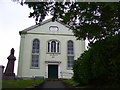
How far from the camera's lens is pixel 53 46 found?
27391 mm

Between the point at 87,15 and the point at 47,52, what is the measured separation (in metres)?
21.2

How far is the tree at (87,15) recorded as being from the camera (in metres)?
5.44

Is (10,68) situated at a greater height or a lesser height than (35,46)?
lesser

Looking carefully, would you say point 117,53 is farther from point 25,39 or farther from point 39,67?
point 25,39

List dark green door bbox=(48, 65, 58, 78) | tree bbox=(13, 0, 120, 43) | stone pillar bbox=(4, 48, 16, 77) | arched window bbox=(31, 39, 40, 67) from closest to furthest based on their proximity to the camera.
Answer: tree bbox=(13, 0, 120, 43) → stone pillar bbox=(4, 48, 16, 77) → arched window bbox=(31, 39, 40, 67) → dark green door bbox=(48, 65, 58, 78)

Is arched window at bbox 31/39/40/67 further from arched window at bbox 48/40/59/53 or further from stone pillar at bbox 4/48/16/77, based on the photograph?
stone pillar at bbox 4/48/16/77

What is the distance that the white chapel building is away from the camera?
2564 cm

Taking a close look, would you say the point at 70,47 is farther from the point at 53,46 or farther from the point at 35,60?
the point at 35,60

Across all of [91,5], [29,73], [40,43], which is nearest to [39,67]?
[29,73]

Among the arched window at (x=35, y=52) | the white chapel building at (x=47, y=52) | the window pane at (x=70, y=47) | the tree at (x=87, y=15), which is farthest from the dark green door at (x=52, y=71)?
the tree at (x=87, y=15)

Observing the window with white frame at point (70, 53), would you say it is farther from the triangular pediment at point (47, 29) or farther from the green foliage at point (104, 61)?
the green foliage at point (104, 61)

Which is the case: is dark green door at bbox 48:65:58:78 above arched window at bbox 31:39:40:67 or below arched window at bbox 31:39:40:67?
below

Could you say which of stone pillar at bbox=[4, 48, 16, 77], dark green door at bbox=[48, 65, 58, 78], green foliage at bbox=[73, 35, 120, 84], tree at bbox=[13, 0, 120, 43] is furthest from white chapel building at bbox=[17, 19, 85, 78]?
tree at bbox=[13, 0, 120, 43]

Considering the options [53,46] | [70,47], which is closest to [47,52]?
[53,46]
